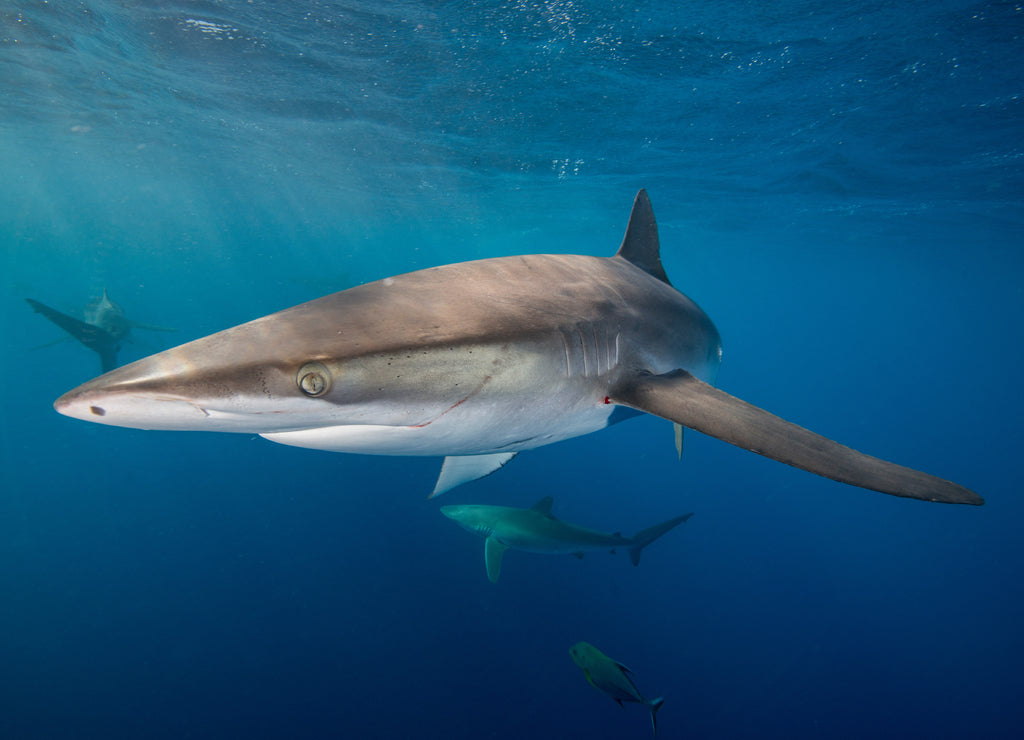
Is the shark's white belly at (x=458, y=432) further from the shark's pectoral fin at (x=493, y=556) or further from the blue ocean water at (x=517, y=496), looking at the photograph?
the blue ocean water at (x=517, y=496)

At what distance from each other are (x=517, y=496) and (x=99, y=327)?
10243mm

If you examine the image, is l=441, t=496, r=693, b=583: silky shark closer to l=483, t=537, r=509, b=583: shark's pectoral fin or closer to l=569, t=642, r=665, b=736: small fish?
l=483, t=537, r=509, b=583: shark's pectoral fin

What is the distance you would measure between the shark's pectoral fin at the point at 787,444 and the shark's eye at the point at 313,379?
4.01 feet

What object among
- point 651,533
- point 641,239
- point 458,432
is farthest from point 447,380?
point 651,533

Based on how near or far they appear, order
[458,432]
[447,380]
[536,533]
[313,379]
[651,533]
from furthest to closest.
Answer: [651,533]
[536,533]
[458,432]
[447,380]
[313,379]

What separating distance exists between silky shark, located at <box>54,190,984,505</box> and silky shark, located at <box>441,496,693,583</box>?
4.20m

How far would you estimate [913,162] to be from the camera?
46.2ft

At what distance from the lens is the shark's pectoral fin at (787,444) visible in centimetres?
147

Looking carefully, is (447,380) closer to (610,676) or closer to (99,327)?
(610,676)

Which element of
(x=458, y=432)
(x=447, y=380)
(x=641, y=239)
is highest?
(x=641, y=239)

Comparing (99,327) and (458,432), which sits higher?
(99,327)

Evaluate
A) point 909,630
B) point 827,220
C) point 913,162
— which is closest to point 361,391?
point 909,630

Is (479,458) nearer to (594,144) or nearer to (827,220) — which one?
(594,144)

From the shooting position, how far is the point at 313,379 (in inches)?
52.2
